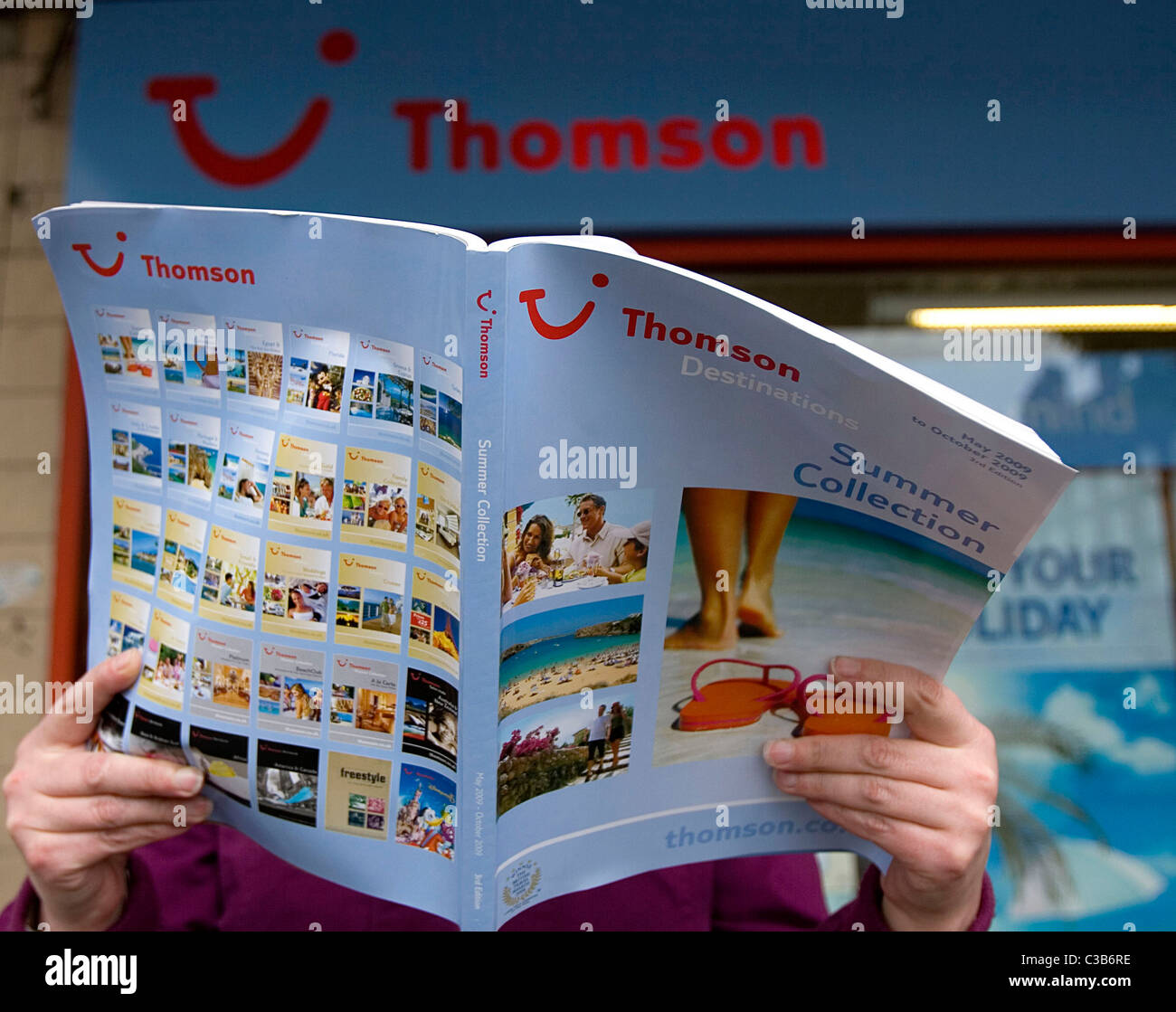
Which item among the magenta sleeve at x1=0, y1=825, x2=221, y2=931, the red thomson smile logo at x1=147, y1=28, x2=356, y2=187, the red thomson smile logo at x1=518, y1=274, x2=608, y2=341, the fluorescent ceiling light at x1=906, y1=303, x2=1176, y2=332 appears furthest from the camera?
the fluorescent ceiling light at x1=906, y1=303, x2=1176, y2=332

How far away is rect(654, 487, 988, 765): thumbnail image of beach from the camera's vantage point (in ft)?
2.27


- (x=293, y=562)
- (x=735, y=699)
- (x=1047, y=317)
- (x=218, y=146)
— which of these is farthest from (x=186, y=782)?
(x=1047, y=317)

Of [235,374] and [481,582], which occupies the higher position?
[235,374]

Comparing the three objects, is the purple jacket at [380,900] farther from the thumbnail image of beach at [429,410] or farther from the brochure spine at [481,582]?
the thumbnail image of beach at [429,410]

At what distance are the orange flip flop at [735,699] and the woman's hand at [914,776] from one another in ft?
0.11

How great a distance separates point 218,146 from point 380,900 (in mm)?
1594

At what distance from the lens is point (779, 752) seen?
2.44ft

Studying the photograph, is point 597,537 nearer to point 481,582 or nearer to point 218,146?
point 481,582

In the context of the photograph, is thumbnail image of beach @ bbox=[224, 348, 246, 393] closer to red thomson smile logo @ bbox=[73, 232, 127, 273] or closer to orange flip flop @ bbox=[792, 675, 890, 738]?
red thomson smile logo @ bbox=[73, 232, 127, 273]

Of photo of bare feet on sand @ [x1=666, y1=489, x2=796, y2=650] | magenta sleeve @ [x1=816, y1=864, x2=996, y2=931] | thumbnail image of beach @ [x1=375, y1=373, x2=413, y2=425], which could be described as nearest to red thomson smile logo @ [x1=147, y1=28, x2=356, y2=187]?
thumbnail image of beach @ [x1=375, y1=373, x2=413, y2=425]

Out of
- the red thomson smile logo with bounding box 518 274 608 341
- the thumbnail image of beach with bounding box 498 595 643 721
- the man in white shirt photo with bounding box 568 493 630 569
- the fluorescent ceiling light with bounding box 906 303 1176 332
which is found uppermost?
the fluorescent ceiling light with bounding box 906 303 1176 332

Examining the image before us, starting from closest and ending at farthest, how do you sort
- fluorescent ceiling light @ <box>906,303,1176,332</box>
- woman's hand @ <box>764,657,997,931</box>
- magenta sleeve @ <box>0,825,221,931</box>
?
woman's hand @ <box>764,657,997,931</box>, magenta sleeve @ <box>0,825,221,931</box>, fluorescent ceiling light @ <box>906,303,1176,332</box>

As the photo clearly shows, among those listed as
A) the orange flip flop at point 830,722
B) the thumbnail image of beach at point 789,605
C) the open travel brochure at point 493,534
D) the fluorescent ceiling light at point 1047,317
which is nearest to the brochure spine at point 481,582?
the open travel brochure at point 493,534
